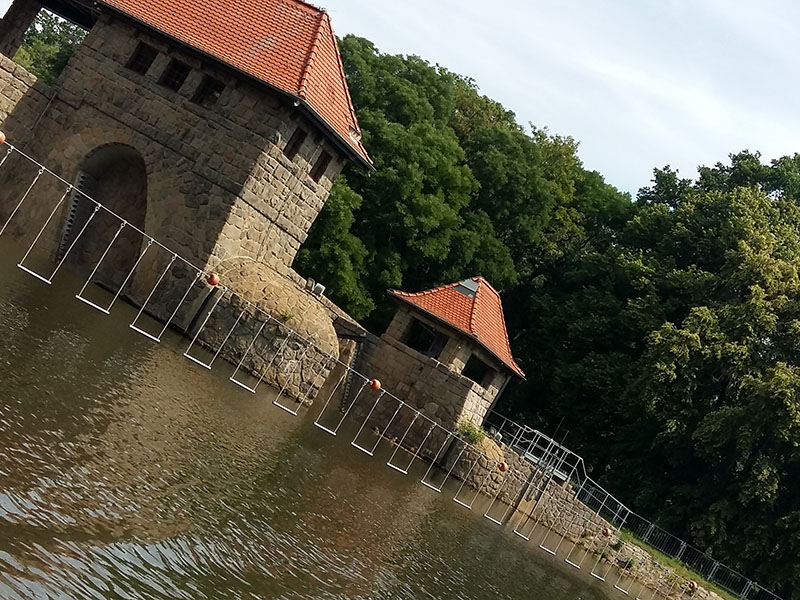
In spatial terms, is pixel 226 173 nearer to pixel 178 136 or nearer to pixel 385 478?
pixel 178 136

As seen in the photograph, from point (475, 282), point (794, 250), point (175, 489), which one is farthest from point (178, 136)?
point (794, 250)

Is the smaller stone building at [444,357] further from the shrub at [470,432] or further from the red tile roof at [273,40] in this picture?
the red tile roof at [273,40]

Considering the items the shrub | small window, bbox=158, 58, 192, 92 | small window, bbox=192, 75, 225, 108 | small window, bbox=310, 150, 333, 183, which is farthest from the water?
the shrub

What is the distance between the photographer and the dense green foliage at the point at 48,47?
137 feet

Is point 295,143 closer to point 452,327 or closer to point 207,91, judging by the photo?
point 207,91

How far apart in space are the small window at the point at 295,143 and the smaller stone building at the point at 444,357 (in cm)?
698

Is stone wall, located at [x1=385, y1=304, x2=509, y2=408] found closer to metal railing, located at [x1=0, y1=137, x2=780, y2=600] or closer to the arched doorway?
metal railing, located at [x1=0, y1=137, x2=780, y2=600]

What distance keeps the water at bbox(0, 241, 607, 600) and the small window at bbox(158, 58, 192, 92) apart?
5.45 meters

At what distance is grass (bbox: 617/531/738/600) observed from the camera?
23906mm

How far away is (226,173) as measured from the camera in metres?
19.9

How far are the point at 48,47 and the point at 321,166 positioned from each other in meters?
58.1

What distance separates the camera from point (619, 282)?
36344 mm

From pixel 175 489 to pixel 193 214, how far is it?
11889 mm

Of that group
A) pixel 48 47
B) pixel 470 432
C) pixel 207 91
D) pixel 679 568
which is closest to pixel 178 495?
pixel 207 91
